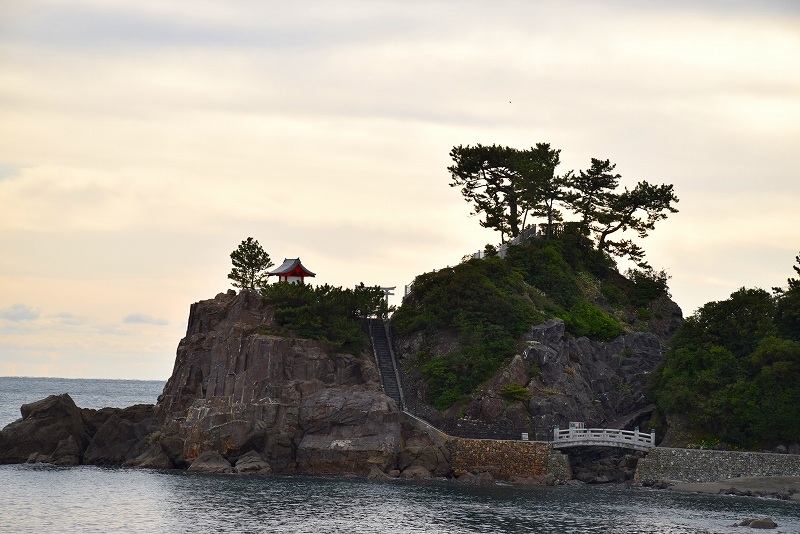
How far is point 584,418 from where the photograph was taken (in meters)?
77.3

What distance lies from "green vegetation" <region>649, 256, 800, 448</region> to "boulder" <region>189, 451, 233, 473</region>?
31.1m

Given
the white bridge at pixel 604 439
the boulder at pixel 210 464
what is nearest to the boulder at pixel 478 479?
the white bridge at pixel 604 439

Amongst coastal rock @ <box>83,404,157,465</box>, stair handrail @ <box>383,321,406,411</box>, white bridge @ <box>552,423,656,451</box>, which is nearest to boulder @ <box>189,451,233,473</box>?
coastal rock @ <box>83,404,157,465</box>

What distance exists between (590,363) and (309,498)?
3003 cm

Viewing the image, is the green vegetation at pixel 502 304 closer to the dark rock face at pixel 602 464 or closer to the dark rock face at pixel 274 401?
the dark rock face at pixel 274 401

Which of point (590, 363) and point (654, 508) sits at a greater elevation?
point (590, 363)

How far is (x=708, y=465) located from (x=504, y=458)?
44.2 feet

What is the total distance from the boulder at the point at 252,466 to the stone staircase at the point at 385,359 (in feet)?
37.1

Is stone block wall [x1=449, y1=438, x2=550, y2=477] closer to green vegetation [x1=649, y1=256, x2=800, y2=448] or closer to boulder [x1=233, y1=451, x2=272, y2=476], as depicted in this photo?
green vegetation [x1=649, y1=256, x2=800, y2=448]

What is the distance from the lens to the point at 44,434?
264 ft

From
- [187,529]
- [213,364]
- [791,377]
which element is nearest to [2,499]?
[187,529]

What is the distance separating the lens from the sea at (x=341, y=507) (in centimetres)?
5353

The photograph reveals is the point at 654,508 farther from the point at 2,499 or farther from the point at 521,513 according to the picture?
the point at 2,499

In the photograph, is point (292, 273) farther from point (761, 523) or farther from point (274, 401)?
point (761, 523)
